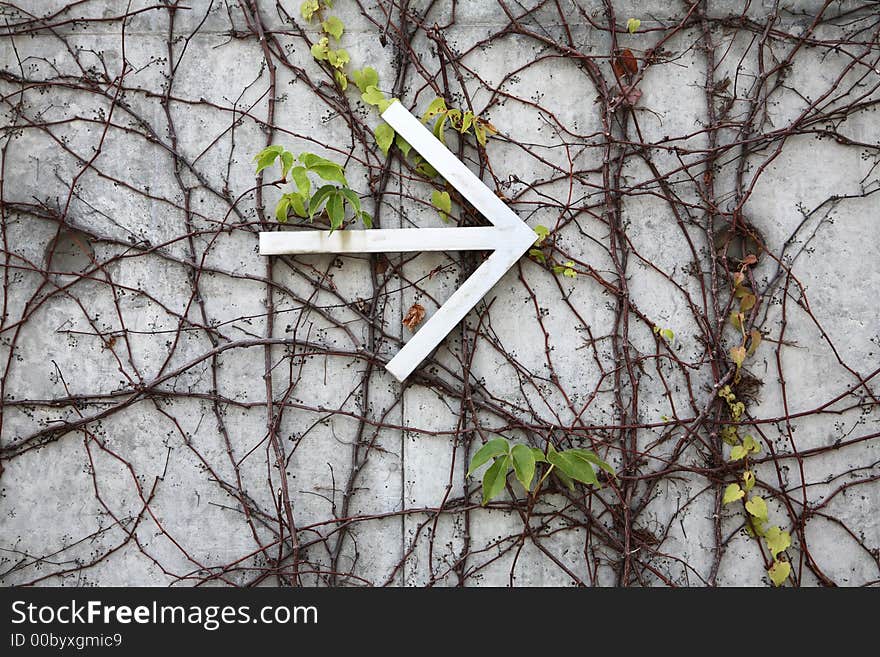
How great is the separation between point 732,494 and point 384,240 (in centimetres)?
136

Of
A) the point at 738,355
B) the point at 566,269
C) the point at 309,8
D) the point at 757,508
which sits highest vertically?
the point at 309,8

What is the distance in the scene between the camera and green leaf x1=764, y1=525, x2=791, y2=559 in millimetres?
2426

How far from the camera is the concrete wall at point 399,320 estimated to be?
246 cm

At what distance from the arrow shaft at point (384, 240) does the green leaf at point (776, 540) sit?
1.26m

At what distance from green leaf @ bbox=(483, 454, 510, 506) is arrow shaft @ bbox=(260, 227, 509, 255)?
657mm

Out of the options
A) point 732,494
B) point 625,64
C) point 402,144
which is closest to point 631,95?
point 625,64

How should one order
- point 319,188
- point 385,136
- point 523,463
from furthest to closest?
point 385,136
point 319,188
point 523,463

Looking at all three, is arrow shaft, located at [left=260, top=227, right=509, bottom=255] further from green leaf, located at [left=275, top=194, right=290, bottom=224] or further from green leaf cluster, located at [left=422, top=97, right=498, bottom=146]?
green leaf cluster, located at [left=422, top=97, right=498, bottom=146]

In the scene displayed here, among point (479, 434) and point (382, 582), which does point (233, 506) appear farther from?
point (479, 434)

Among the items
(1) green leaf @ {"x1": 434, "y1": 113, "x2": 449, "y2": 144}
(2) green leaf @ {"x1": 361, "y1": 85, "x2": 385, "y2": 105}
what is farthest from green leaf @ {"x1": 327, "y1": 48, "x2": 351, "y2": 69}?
(1) green leaf @ {"x1": 434, "y1": 113, "x2": 449, "y2": 144}

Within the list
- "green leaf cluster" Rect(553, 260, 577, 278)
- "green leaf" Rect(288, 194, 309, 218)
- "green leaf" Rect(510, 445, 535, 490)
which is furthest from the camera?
"green leaf cluster" Rect(553, 260, 577, 278)

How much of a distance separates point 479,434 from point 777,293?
1.08 meters

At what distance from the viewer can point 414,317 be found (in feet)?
8.04

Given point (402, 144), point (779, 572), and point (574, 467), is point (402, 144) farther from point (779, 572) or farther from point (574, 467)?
point (779, 572)
